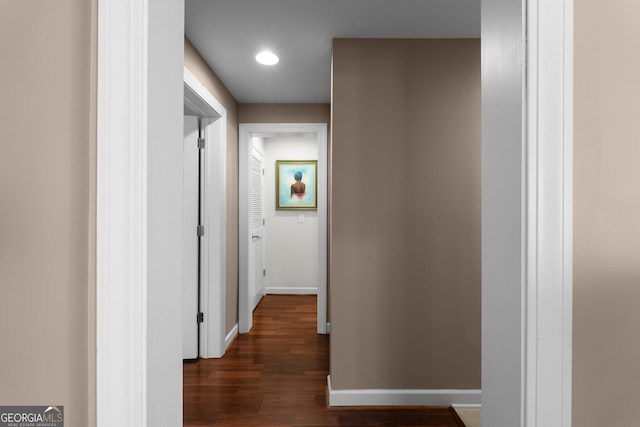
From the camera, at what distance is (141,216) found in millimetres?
714

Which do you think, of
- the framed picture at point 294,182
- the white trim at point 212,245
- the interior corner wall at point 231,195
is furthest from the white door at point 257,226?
the white trim at point 212,245

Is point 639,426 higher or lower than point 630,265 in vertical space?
lower

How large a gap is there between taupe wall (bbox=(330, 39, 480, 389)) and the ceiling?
0.17 meters

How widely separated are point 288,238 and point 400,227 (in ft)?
11.5

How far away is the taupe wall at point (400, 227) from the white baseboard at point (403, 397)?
0.14 feet

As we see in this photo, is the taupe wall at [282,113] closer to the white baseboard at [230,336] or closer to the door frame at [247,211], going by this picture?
the door frame at [247,211]

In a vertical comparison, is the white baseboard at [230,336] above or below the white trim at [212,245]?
below

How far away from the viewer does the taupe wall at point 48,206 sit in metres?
0.70

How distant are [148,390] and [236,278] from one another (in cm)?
315

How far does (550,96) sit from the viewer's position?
0.66 meters

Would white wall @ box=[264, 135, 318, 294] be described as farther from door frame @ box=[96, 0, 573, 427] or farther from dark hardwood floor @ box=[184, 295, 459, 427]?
door frame @ box=[96, 0, 573, 427]

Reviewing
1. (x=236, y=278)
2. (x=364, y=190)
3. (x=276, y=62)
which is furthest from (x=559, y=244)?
(x=236, y=278)

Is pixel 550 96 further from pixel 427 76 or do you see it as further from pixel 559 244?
pixel 427 76

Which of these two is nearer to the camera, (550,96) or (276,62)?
(550,96)
